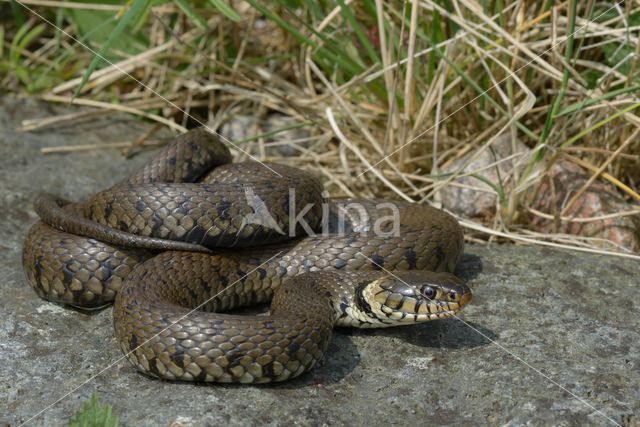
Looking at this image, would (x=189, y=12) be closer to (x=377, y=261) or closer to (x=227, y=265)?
(x=227, y=265)

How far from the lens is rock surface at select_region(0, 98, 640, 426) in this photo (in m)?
3.30

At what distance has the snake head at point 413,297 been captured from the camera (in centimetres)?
386

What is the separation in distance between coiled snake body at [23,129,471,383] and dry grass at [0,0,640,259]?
788 mm

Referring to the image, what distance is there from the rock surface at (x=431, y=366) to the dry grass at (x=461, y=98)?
1.97ft

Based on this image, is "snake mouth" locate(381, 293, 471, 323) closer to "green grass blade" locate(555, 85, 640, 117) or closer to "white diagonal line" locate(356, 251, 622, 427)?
"white diagonal line" locate(356, 251, 622, 427)

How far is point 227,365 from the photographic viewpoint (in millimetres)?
3426

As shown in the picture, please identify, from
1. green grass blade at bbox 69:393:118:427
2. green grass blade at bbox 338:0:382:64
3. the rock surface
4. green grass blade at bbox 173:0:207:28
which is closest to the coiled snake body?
the rock surface

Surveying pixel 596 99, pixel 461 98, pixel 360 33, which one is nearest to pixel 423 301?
pixel 596 99

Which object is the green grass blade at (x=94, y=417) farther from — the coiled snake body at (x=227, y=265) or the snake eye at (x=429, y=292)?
the snake eye at (x=429, y=292)

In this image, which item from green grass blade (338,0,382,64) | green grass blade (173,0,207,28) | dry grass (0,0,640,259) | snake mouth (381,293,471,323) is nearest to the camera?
snake mouth (381,293,471,323)

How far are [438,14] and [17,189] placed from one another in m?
3.16

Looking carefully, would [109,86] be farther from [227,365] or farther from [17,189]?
[227,365]

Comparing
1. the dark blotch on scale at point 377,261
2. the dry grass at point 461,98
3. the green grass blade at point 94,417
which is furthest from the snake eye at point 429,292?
the green grass blade at point 94,417

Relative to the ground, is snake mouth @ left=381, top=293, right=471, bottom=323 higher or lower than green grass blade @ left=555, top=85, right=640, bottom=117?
lower
